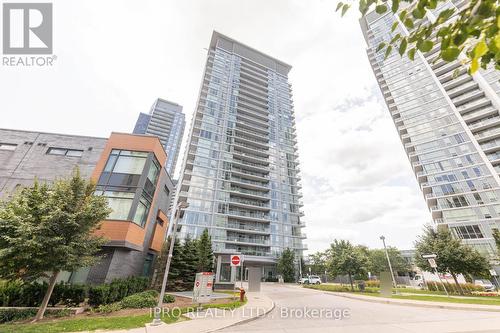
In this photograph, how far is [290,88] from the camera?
318 ft

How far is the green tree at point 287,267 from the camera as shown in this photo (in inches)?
2120

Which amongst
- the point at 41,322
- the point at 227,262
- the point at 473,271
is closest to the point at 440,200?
the point at 473,271

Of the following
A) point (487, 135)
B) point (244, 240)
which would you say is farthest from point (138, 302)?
point (487, 135)

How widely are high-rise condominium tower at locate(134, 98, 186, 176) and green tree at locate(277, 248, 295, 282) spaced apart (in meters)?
85.5

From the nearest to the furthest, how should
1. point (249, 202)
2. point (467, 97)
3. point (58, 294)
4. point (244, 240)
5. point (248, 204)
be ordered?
point (58, 294) → point (244, 240) → point (467, 97) → point (248, 204) → point (249, 202)

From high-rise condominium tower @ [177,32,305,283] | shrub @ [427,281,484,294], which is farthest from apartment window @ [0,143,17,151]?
shrub @ [427,281,484,294]

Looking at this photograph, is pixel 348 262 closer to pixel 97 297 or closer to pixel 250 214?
pixel 97 297

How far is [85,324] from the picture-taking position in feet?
30.9

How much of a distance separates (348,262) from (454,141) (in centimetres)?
5025

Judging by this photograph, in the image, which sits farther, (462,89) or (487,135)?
(462,89)

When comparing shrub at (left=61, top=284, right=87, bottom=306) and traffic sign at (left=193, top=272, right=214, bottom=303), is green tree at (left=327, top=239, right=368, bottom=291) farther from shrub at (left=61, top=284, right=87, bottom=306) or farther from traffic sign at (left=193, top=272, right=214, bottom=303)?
shrub at (left=61, top=284, right=87, bottom=306)

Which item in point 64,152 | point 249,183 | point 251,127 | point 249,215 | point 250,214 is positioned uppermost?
point 251,127

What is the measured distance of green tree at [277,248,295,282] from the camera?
53.8 metres

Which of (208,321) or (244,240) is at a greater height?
(244,240)
